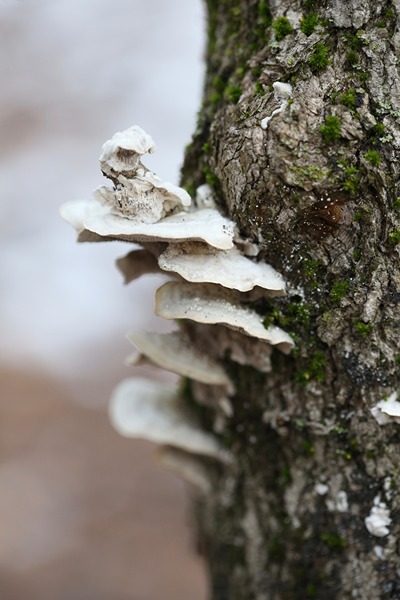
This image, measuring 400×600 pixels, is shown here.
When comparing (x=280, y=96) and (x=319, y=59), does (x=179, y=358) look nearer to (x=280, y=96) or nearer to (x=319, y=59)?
(x=280, y=96)

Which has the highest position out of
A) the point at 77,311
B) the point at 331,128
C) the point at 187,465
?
the point at 77,311

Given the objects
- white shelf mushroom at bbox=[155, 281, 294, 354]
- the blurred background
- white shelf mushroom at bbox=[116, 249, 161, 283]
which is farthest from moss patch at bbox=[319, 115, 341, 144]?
the blurred background

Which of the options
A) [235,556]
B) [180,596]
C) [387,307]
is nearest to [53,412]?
[180,596]

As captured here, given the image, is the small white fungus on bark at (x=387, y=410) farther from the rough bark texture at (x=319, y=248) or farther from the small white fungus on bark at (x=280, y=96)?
the small white fungus on bark at (x=280, y=96)

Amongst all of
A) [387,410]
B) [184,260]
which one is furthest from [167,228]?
[387,410]

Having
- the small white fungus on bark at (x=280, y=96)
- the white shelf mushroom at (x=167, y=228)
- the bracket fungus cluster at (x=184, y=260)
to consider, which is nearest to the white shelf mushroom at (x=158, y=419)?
the bracket fungus cluster at (x=184, y=260)

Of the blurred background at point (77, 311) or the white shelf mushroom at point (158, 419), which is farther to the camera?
the blurred background at point (77, 311)
